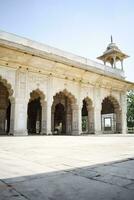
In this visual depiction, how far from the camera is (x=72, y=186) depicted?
1523mm

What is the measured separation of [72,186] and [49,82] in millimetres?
10718

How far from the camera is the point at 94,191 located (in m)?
1.42

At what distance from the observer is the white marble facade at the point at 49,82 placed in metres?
10.4

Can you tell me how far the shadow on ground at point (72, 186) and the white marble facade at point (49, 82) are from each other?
8781 millimetres

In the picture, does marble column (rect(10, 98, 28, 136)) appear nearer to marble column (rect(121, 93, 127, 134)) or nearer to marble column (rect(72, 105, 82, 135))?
marble column (rect(72, 105, 82, 135))

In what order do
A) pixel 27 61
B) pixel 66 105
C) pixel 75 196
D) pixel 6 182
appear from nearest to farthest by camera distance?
pixel 75 196 < pixel 6 182 < pixel 27 61 < pixel 66 105

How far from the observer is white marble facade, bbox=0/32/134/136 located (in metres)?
10.4

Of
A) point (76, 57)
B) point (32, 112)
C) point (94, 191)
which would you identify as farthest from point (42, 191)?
point (32, 112)

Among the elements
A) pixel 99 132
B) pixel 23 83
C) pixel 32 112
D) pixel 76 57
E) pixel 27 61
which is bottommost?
pixel 99 132

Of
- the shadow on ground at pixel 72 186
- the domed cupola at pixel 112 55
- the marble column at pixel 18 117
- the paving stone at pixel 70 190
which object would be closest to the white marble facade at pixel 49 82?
the marble column at pixel 18 117

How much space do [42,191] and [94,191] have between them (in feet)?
1.18

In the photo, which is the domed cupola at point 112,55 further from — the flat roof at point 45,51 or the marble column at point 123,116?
→ the marble column at point 123,116

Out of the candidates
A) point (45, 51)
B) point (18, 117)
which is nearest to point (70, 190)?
point (18, 117)

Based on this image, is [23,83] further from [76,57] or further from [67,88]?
[76,57]
